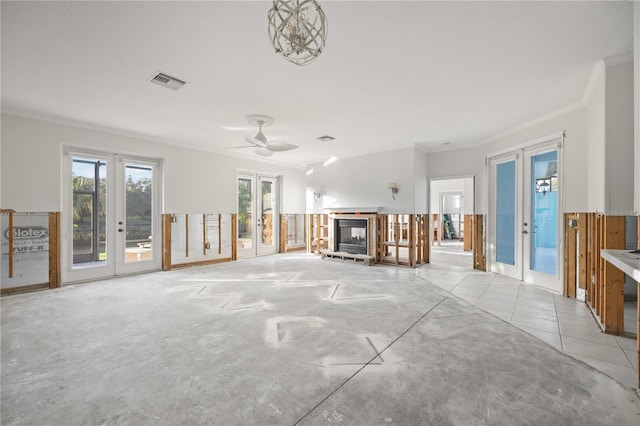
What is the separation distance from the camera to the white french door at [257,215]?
7.89 m

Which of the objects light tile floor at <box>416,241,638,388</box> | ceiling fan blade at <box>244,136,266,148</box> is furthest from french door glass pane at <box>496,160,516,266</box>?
ceiling fan blade at <box>244,136,266,148</box>

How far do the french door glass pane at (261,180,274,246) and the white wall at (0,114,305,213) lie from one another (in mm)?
539

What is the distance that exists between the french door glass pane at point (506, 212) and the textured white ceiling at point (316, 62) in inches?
37.5

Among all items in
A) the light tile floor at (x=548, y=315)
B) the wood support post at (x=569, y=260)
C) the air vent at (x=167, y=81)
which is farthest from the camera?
the wood support post at (x=569, y=260)

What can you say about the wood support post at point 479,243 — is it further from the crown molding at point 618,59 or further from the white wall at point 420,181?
the crown molding at point 618,59

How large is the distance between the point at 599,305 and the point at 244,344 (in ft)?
12.9

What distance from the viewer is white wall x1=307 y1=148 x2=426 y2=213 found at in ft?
21.5

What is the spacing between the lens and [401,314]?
11.5 ft

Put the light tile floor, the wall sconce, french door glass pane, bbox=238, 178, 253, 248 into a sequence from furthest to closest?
french door glass pane, bbox=238, 178, 253, 248 → the wall sconce → the light tile floor

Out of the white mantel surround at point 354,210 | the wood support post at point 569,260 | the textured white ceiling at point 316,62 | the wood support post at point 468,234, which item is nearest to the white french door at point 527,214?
the wood support post at point 569,260

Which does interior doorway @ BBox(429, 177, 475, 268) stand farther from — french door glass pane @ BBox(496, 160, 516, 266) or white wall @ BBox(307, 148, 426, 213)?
white wall @ BBox(307, 148, 426, 213)

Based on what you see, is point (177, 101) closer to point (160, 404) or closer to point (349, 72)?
point (349, 72)

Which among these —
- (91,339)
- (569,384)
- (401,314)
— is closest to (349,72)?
(401,314)

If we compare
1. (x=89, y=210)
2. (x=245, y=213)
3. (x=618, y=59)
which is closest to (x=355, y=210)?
(x=245, y=213)
